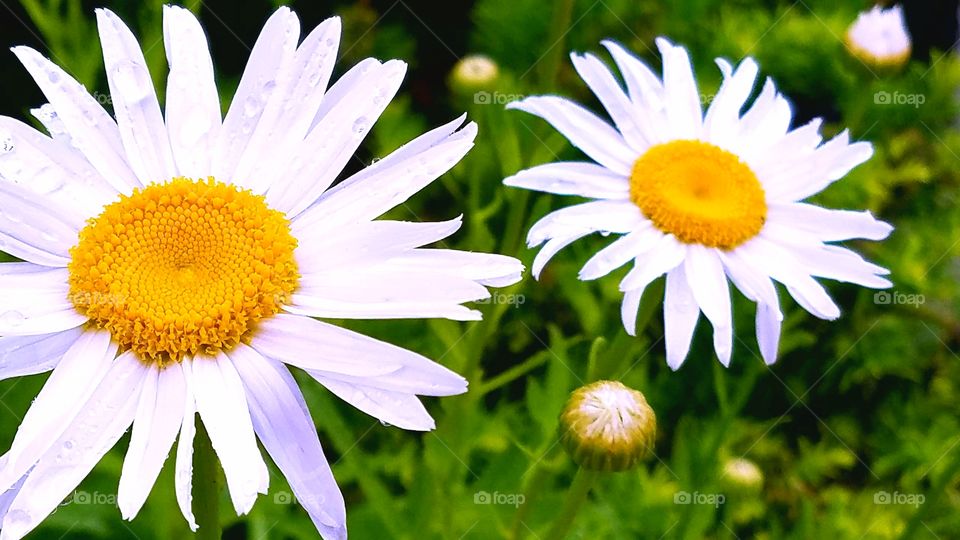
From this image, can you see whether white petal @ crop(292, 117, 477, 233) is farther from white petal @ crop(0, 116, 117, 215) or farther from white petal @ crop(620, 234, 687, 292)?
white petal @ crop(620, 234, 687, 292)

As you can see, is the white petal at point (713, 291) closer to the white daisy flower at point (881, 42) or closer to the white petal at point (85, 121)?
the white petal at point (85, 121)

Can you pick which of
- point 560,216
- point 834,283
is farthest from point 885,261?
point 560,216

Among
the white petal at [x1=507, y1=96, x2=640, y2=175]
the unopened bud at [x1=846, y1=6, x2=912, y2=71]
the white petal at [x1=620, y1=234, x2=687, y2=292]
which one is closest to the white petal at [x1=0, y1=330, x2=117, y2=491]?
the white petal at [x1=620, y1=234, x2=687, y2=292]

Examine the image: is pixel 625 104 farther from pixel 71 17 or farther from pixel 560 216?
pixel 71 17

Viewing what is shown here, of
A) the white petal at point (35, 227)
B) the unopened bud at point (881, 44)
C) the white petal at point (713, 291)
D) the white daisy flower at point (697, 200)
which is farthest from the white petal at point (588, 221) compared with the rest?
the unopened bud at point (881, 44)

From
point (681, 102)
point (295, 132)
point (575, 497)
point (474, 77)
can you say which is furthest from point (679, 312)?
point (474, 77)

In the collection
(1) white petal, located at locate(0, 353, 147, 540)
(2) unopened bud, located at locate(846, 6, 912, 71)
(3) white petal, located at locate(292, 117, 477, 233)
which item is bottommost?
(1) white petal, located at locate(0, 353, 147, 540)

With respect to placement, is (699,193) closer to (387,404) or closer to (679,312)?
(679,312)
